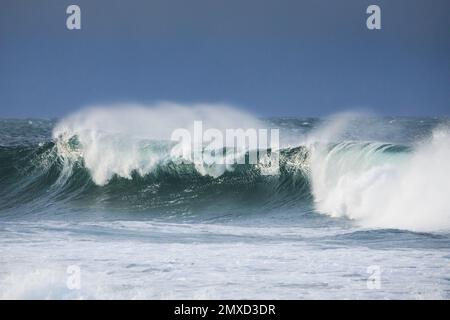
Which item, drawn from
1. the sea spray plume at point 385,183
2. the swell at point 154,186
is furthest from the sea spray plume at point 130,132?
the sea spray plume at point 385,183

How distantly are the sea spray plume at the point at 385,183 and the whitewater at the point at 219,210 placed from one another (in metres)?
0.02

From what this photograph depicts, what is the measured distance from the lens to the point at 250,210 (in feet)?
28.3

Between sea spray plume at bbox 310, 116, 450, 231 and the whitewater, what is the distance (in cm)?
2

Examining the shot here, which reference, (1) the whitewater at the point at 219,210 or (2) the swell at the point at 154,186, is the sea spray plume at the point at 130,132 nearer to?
(1) the whitewater at the point at 219,210

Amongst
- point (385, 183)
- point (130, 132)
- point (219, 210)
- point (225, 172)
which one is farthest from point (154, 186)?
point (385, 183)

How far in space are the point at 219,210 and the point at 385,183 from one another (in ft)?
A: 7.35

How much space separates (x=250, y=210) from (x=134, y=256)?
3.14 metres

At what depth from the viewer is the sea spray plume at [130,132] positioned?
10.1m

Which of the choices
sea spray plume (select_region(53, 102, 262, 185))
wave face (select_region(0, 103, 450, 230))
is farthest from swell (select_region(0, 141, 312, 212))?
sea spray plume (select_region(53, 102, 262, 185))

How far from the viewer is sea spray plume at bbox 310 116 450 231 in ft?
23.9

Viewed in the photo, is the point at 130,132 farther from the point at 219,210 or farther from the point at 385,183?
the point at 385,183

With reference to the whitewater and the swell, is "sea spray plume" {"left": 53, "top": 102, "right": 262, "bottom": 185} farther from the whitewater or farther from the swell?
the swell
